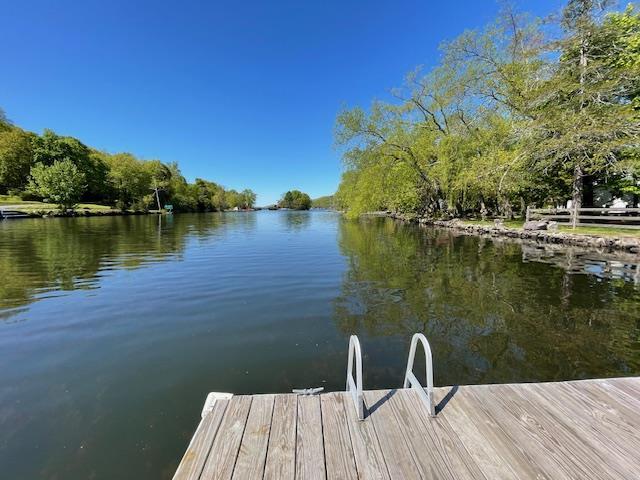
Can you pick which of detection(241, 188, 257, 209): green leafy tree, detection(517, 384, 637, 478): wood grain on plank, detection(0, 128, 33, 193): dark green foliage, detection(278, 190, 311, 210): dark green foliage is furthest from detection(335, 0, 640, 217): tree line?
detection(278, 190, 311, 210): dark green foliage

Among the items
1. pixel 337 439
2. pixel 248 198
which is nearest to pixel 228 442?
pixel 337 439

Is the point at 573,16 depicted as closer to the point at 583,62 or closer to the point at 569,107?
the point at 583,62

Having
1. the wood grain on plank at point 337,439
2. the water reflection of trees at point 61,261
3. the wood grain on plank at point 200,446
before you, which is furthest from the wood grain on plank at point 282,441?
the water reflection of trees at point 61,261

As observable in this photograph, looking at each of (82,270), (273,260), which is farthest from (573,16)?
(82,270)

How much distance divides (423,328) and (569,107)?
817 inches

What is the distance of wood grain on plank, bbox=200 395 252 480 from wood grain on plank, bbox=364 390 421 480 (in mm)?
1103

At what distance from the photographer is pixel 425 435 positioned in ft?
7.86

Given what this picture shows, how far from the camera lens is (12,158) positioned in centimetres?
4966

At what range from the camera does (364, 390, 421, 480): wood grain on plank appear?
80.9 inches

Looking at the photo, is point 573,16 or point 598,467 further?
point 573,16

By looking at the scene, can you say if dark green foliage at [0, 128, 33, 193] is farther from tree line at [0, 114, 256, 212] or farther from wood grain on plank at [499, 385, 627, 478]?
wood grain on plank at [499, 385, 627, 478]

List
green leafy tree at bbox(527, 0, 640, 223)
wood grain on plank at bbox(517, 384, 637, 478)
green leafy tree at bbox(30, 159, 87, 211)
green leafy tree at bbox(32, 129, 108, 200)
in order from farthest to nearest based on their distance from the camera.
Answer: green leafy tree at bbox(32, 129, 108, 200), green leafy tree at bbox(30, 159, 87, 211), green leafy tree at bbox(527, 0, 640, 223), wood grain on plank at bbox(517, 384, 637, 478)

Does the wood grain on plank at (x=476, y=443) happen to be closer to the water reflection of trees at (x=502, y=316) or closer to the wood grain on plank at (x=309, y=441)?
the wood grain on plank at (x=309, y=441)

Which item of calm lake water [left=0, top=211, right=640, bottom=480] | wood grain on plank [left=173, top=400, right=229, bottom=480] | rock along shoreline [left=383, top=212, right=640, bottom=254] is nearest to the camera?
wood grain on plank [left=173, top=400, right=229, bottom=480]
